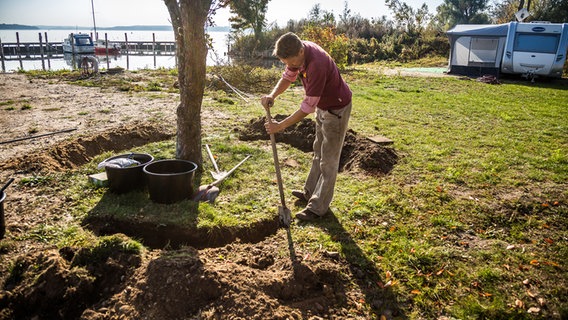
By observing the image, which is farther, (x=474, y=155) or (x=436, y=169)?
(x=474, y=155)

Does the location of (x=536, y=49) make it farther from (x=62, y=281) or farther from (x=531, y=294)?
(x=62, y=281)

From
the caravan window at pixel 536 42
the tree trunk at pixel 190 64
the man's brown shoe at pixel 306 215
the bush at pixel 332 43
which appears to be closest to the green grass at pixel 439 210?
the man's brown shoe at pixel 306 215

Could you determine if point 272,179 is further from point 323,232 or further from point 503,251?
point 503,251

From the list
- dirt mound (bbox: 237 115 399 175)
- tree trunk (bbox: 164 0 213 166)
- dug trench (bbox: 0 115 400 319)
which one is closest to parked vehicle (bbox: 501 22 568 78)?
dirt mound (bbox: 237 115 399 175)

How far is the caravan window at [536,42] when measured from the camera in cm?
1609

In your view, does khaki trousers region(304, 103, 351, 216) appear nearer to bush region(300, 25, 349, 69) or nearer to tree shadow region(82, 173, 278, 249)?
tree shadow region(82, 173, 278, 249)

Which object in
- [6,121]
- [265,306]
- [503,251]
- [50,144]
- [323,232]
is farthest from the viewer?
[6,121]

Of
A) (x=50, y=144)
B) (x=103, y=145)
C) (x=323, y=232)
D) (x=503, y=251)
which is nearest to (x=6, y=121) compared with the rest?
(x=50, y=144)

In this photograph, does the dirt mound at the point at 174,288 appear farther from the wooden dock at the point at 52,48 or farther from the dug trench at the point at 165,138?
the wooden dock at the point at 52,48

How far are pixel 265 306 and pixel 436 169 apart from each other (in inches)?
161

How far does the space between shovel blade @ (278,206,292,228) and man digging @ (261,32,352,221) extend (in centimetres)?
14

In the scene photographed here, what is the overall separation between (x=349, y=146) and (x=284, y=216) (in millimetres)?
2656

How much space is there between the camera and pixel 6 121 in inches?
312

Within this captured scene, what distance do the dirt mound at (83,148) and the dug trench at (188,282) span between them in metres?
2.11
